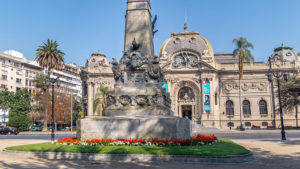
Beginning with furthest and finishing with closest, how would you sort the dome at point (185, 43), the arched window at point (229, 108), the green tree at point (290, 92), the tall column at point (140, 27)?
the dome at point (185, 43) → the arched window at point (229, 108) → the green tree at point (290, 92) → the tall column at point (140, 27)

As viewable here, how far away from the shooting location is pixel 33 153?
11.5 meters

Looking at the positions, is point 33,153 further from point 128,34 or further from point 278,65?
point 278,65

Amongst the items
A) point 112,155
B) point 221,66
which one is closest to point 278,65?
point 221,66

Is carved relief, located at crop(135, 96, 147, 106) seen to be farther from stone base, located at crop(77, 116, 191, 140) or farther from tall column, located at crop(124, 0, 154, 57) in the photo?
tall column, located at crop(124, 0, 154, 57)

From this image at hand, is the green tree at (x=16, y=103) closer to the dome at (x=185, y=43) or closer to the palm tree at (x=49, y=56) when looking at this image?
the palm tree at (x=49, y=56)

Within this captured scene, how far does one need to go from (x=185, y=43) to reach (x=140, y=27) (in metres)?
46.0

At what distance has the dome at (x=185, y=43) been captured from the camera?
58203 millimetres

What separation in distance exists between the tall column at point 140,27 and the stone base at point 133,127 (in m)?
3.84

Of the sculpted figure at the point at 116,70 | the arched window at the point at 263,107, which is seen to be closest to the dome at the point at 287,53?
the arched window at the point at 263,107

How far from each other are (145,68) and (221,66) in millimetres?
47516

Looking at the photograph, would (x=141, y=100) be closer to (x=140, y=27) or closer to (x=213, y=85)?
(x=140, y=27)

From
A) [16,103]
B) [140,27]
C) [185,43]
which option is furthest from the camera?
[185,43]

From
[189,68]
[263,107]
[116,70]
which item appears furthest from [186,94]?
[116,70]

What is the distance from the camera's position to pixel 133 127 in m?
12.0
